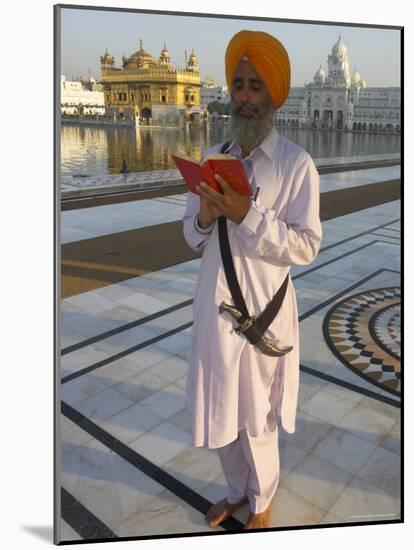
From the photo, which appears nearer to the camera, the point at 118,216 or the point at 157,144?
the point at 157,144

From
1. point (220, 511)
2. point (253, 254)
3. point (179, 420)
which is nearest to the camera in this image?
point (253, 254)

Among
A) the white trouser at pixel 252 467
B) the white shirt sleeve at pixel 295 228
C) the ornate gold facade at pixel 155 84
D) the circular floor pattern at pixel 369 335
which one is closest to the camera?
the white shirt sleeve at pixel 295 228

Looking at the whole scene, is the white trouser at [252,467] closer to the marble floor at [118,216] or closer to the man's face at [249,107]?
the man's face at [249,107]

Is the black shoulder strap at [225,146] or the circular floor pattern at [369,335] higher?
the black shoulder strap at [225,146]

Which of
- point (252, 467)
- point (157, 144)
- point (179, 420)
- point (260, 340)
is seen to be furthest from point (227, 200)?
point (157, 144)

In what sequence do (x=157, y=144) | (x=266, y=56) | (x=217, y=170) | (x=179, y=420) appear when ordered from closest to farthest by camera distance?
1. (x=217, y=170)
2. (x=266, y=56)
3. (x=179, y=420)
4. (x=157, y=144)

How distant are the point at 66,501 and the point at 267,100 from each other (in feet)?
5.58

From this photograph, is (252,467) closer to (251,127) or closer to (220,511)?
(220,511)

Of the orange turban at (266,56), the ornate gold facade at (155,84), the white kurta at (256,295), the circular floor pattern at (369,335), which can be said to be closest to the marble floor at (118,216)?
the circular floor pattern at (369,335)

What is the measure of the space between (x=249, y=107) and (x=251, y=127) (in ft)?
0.19

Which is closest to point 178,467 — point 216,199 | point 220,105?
point 216,199

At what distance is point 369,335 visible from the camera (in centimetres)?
348

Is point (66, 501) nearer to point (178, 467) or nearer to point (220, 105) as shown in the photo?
point (178, 467)

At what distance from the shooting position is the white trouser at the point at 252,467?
1771mm
